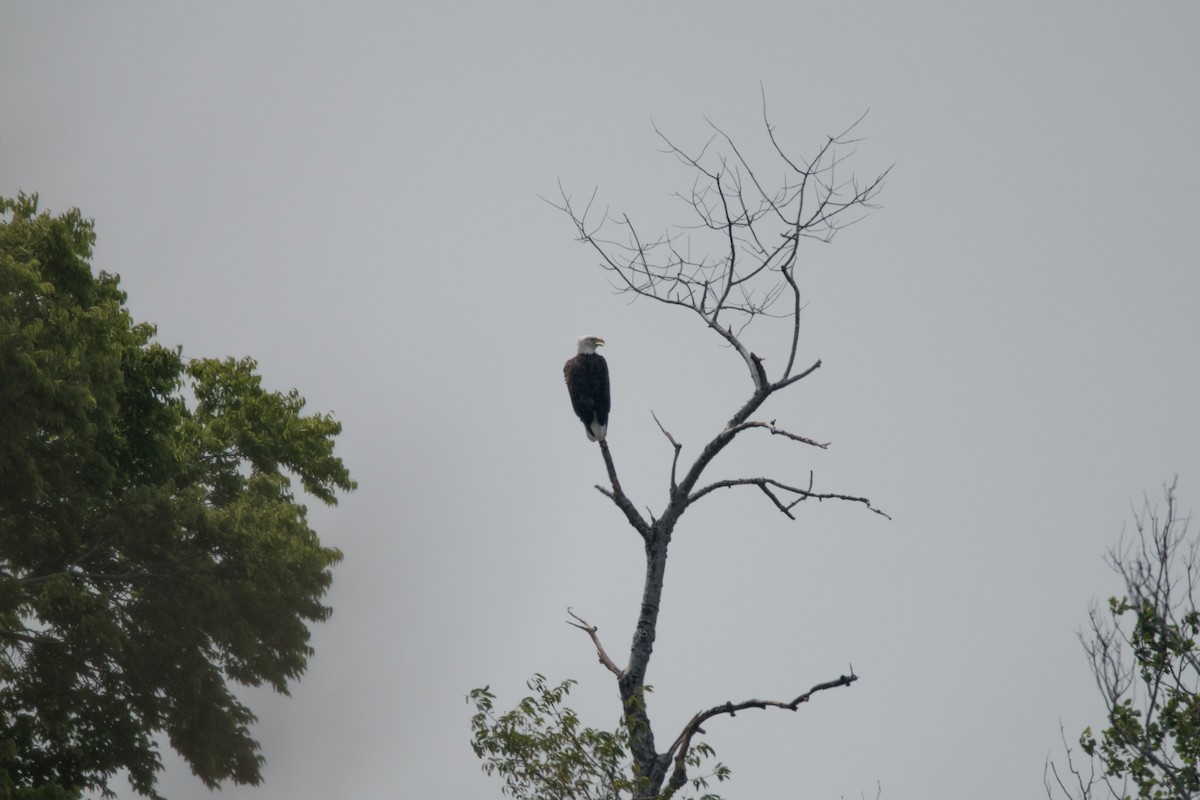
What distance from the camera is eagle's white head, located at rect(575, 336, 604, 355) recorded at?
13.9 meters

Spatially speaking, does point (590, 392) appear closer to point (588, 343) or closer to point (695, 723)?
point (588, 343)

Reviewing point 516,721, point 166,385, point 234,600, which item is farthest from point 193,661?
point 516,721

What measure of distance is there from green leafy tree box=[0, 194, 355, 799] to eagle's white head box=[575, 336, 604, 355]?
15.9 ft

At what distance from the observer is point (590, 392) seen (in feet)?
43.7

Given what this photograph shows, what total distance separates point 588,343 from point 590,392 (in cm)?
94

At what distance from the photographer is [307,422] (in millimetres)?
16453

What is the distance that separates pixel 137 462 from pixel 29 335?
3.04 m

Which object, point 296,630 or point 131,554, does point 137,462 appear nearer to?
point 131,554

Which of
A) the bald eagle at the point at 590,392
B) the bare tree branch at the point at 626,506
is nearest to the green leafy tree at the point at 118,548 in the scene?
the bald eagle at the point at 590,392

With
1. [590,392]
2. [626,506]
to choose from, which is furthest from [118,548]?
[626,506]

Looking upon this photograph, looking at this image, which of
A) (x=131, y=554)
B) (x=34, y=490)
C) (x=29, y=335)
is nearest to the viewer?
(x=29, y=335)

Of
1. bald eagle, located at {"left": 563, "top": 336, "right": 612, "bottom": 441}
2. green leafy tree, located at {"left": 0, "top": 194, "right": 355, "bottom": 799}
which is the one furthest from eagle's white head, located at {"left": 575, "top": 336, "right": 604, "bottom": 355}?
green leafy tree, located at {"left": 0, "top": 194, "right": 355, "bottom": 799}

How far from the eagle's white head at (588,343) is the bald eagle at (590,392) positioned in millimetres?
247

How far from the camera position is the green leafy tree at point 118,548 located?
11906 mm
